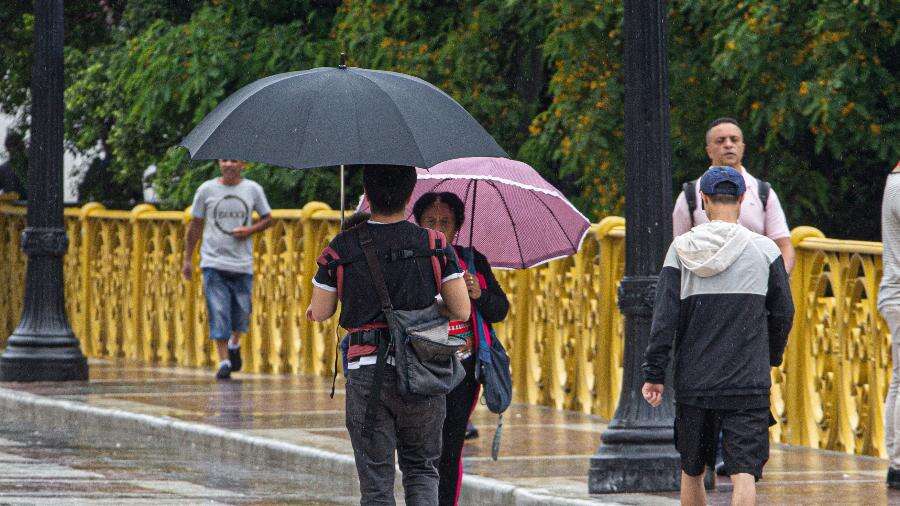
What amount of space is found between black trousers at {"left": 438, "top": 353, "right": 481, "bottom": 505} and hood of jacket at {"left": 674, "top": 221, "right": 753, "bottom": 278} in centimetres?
114

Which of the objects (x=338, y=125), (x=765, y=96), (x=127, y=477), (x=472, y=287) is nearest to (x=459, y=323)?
(x=472, y=287)

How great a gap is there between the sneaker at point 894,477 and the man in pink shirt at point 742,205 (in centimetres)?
106

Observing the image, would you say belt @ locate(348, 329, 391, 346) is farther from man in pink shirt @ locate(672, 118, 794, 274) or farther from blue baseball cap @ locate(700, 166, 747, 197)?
man in pink shirt @ locate(672, 118, 794, 274)

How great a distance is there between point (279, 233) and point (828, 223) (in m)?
4.75

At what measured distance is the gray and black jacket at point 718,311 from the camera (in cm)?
693

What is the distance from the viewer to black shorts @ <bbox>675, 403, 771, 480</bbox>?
22.8ft

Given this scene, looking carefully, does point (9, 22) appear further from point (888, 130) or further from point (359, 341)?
point (359, 341)

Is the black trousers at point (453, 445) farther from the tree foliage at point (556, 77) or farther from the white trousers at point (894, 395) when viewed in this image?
the tree foliage at point (556, 77)

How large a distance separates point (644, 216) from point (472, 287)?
1550 mm

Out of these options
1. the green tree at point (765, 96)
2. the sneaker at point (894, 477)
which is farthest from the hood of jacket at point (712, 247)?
the green tree at point (765, 96)

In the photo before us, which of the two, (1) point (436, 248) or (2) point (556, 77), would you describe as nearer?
(1) point (436, 248)

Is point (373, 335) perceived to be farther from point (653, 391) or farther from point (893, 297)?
point (893, 297)

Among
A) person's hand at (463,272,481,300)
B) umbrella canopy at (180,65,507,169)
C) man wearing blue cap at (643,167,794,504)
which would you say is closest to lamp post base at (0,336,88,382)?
person's hand at (463,272,481,300)

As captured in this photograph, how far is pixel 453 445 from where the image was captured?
7.56 metres
